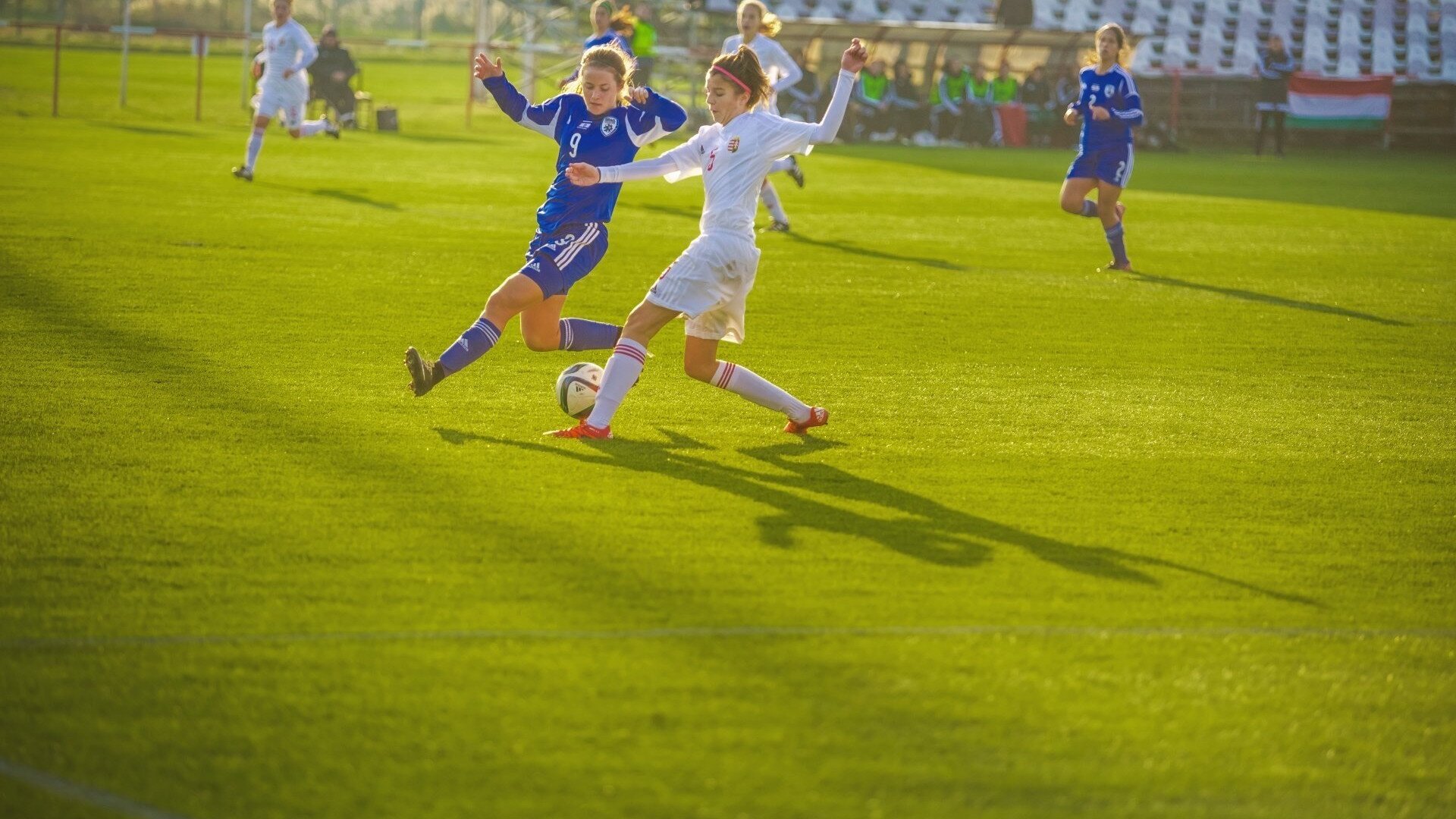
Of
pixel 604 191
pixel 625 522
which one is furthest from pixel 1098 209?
pixel 625 522

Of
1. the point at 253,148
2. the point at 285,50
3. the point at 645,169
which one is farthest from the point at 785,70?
the point at 645,169

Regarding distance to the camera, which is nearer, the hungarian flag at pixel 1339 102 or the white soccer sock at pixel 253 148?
the white soccer sock at pixel 253 148

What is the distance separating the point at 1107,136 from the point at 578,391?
7.00 meters

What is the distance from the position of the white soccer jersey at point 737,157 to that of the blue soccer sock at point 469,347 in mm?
1155

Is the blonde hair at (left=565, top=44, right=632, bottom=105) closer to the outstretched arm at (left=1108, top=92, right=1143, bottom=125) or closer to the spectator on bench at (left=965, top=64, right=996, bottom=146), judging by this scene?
the outstretched arm at (left=1108, top=92, right=1143, bottom=125)

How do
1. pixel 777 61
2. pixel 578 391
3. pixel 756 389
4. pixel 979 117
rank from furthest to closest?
pixel 979 117 < pixel 777 61 < pixel 578 391 < pixel 756 389

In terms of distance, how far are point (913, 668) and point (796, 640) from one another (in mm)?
350

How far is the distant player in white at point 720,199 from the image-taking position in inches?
243

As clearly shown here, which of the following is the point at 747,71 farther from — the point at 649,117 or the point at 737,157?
the point at 649,117

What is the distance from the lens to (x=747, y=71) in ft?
20.5

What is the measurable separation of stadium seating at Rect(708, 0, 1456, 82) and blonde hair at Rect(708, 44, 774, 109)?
1034 inches

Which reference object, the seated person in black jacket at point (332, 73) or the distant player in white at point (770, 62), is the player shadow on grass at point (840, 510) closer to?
the distant player in white at point (770, 62)

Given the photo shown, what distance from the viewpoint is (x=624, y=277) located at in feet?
36.2

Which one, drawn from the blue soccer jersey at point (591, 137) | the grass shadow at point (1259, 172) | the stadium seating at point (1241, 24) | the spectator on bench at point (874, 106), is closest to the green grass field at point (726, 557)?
the blue soccer jersey at point (591, 137)
